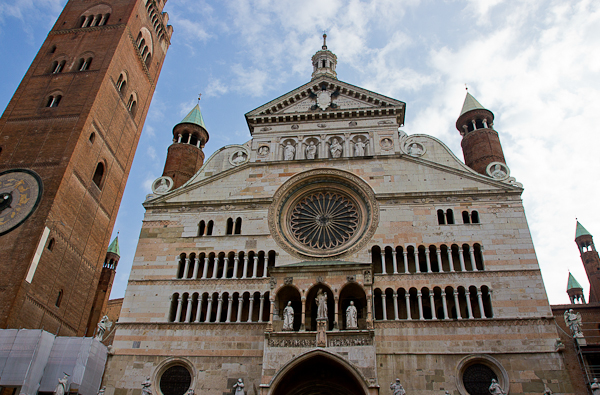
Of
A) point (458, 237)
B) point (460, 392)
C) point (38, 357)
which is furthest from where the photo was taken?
point (458, 237)

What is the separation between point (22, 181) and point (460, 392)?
850 inches

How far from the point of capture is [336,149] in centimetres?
2455

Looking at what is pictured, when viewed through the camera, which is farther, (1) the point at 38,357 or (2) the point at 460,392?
(1) the point at 38,357

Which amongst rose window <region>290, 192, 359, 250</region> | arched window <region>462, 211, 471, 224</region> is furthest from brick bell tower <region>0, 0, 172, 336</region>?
arched window <region>462, 211, 471, 224</region>

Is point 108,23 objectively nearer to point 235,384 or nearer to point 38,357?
point 38,357

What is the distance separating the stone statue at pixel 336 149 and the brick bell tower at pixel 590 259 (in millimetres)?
32434

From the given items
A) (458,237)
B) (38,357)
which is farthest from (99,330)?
(458,237)

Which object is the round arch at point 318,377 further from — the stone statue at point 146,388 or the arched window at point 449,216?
the arched window at point 449,216

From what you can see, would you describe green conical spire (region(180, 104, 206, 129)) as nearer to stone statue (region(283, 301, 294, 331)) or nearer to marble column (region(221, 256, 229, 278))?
marble column (region(221, 256, 229, 278))

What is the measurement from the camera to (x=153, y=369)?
758 inches

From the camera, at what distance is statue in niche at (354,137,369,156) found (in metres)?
24.3

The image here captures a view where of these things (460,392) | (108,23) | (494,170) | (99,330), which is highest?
(108,23)

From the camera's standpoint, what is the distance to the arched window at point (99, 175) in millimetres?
27828

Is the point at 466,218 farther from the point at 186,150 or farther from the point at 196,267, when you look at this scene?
the point at 186,150
